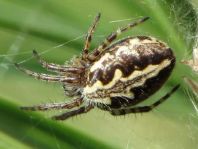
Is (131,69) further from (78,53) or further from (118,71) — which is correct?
(78,53)

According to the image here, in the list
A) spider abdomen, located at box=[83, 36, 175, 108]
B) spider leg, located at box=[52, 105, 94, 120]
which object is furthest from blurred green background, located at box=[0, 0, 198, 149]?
spider abdomen, located at box=[83, 36, 175, 108]

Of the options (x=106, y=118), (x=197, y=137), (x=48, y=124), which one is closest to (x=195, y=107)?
(x=197, y=137)

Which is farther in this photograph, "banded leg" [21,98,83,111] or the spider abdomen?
"banded leg" [21,98,83,111]

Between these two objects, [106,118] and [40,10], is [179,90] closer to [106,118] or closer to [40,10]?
[106,118]

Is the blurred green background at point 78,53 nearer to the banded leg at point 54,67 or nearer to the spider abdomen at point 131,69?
the banded leg at point 54,67

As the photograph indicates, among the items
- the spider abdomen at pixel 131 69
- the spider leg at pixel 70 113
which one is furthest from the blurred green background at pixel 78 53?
the spider abdomen at pixel 131 69

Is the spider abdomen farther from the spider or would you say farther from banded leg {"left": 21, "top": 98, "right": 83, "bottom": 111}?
banded leg {"left": 21, "top": 98, "right": 83, "bottom": 111}
